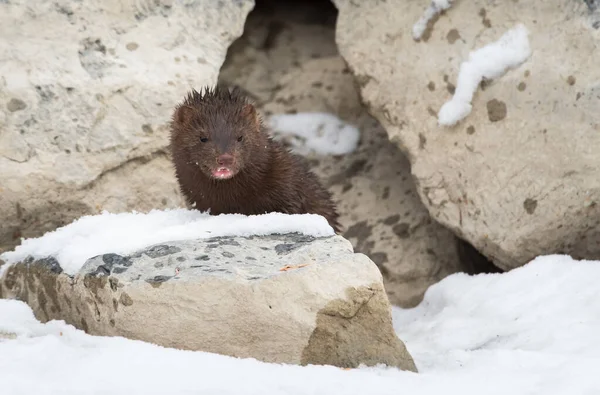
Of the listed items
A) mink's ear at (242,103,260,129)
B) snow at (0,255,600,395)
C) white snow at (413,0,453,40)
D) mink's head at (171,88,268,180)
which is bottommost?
snow at (0,255,600,395)

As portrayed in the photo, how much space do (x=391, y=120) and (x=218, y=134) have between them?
1.54 meters

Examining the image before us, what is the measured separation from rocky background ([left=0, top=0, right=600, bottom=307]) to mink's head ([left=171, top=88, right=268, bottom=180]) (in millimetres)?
852

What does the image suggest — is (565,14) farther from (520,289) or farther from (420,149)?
(520,289)

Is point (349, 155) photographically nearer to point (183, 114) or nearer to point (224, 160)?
point (183, 114)

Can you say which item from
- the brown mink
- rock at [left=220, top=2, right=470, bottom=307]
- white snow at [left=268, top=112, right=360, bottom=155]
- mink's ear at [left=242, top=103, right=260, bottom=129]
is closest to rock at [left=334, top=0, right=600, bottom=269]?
rock at [left=220, top=2, right=470, bottom=307]

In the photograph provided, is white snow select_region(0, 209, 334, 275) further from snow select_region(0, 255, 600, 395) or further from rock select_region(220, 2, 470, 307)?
rock select_region(220, 2, 470, 307)

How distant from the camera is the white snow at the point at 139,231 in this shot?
402 centimetres

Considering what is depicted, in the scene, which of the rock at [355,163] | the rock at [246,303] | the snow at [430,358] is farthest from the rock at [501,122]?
the rock at [246,303]

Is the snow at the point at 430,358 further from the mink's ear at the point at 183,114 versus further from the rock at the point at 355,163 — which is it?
the mink's ear at the point at 183,114

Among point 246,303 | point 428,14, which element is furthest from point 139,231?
point 428,14

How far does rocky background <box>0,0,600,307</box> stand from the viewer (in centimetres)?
501

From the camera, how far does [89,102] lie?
17.7ft

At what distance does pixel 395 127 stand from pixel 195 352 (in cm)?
273

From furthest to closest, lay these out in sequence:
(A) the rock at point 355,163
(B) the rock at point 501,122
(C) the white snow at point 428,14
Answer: (A) the rock at point 355,163, (C) the white snow at point 428,14, (B) the rock at point 501,122
